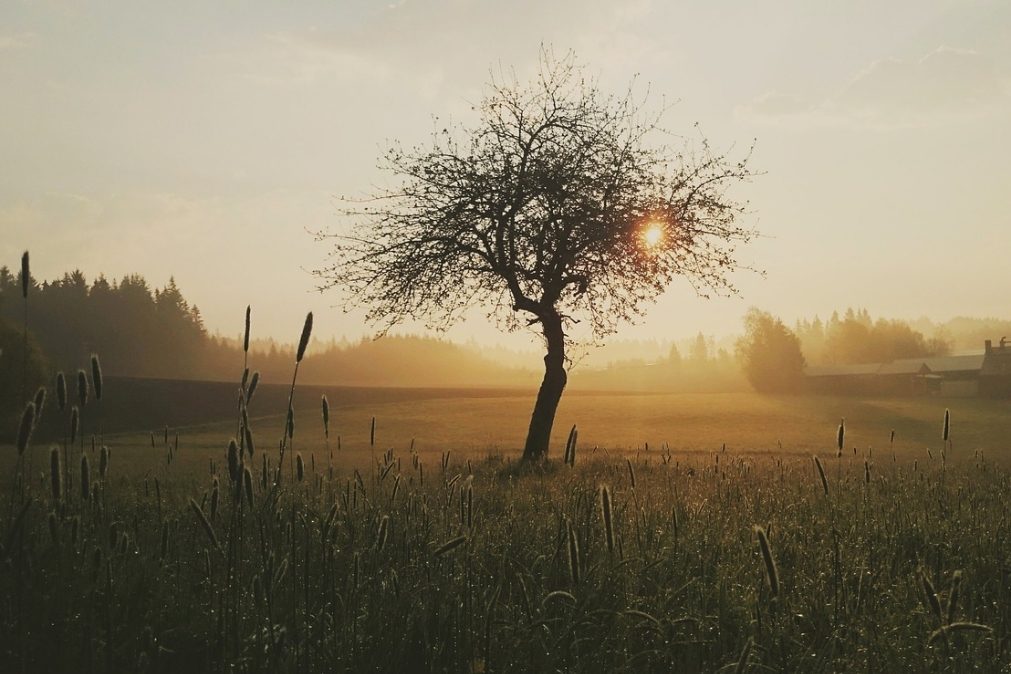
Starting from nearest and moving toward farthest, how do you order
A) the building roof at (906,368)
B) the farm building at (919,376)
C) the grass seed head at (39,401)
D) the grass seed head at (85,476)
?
the grass seed head at (39,401)
the grass seed head at (85,476)
the farm building at (919,376)
the building roof at (906,368)

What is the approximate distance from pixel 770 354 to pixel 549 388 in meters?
81.2

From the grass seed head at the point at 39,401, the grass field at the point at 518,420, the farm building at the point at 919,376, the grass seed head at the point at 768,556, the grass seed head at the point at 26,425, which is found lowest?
the grass field at the point at 518,420

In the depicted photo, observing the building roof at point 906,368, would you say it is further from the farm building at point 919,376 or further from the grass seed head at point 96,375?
the grass seed head at point 96,375

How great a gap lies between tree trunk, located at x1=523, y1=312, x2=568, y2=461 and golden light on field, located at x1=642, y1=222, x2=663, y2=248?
10.4 feet

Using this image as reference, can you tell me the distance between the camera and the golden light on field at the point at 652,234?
64.1 feet

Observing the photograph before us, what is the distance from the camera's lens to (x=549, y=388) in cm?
2025

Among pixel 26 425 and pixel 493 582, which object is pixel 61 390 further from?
pixel 493 582

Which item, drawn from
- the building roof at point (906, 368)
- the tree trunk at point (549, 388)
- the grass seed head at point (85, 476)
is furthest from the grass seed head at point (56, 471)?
the building roof at point (906, 368)

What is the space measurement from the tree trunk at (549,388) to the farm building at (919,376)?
8190 cm

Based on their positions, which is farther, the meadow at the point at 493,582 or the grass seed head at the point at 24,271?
the grass seed head at the point at 24,271

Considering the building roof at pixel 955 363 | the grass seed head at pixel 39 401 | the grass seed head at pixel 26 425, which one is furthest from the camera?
the building roof at pixel 955 363

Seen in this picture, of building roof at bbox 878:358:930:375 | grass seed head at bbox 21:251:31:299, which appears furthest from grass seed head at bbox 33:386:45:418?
building roof at bbox 878:358:930:375

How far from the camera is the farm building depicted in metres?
87.5

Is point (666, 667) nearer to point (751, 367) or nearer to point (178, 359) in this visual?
point (751, 367)
